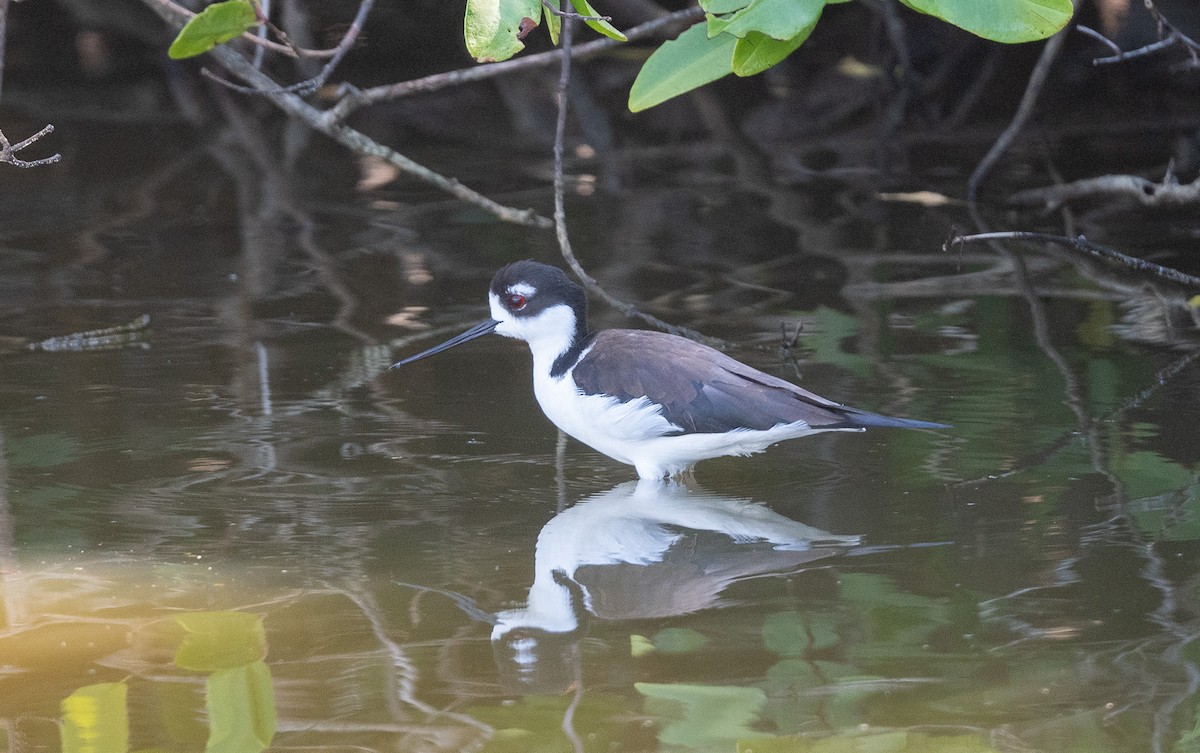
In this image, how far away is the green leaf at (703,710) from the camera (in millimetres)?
3248

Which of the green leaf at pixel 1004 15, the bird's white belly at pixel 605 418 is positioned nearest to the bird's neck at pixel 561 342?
the bird's white belly at pixel 605 418

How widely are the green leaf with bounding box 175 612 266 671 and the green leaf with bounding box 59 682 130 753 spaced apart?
215 millimetres

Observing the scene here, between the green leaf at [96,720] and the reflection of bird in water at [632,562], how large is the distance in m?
0.89

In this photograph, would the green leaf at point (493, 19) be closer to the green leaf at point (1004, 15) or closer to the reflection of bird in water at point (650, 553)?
the green leaf at point (1004, 15)

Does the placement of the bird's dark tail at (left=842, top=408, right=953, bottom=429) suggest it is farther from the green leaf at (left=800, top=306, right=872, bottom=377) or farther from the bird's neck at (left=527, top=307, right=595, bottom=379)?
the green leaf at (left=800, top=306, right=872, bottom=377)

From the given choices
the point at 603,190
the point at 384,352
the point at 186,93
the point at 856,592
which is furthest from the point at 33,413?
the point at 186,93

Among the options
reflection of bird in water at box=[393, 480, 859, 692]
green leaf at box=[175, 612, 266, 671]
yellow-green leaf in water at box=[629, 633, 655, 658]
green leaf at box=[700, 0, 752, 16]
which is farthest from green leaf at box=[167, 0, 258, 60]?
yellow-green leaf in water at box=[629, 633, 655, 658]

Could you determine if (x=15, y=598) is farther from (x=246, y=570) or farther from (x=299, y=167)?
(x=299, y=167)

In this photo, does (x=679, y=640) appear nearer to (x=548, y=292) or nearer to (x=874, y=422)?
(x=874, y=422)

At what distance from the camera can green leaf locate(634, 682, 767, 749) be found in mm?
3248

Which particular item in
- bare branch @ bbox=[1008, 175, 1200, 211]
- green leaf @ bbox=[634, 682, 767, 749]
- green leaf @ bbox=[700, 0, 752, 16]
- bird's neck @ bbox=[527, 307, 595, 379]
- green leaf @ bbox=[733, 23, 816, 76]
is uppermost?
green leaf @ bbox=[700, 0, 752, 16]

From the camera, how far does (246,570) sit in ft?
13.9

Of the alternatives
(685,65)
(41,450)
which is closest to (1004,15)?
(685,65)

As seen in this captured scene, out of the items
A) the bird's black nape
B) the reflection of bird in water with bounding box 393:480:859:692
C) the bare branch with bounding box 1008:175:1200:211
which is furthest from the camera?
the bare branch with bounding box 1008:175:1200:211
